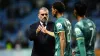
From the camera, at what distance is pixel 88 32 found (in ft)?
22.7

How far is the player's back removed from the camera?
6.90 meters

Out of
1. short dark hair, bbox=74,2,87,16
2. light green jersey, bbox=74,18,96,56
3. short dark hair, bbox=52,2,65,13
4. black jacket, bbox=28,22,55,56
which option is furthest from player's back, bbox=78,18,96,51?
black jacket, bbox=28,22,55,56

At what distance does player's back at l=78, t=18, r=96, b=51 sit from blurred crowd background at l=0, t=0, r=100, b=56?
9.83m

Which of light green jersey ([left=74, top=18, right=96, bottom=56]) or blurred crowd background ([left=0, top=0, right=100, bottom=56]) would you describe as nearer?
light green jersey ([left=74, top=18, right=96, bottom=56])

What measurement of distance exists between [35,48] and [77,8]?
6.56ft

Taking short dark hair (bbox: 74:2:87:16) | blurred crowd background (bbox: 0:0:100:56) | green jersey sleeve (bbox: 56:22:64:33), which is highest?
short dark hair (bbox: 74:2:87:16)

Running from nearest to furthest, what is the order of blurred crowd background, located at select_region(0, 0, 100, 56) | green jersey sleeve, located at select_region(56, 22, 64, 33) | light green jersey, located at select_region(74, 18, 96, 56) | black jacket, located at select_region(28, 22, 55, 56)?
light green jersey, located at select_region(74, 18, 96, 56), green jersey sleeve, located at select_region(56, 22, 64, 33), black jacket, located at select_region(28, 22, 55, 56), blurred crowd background, located at select_region(0, 0, 100, 56)

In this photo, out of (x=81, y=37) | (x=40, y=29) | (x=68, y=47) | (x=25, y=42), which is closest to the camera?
(x=81, y=37)

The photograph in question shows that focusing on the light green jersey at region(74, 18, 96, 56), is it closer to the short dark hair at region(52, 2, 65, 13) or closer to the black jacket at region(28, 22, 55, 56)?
the short dark hair at region(52, 2, 65, 13)

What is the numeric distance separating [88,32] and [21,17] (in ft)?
39.9

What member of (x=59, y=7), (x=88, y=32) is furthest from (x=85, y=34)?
(x=59, y=7)

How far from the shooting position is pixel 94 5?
59.4 feet

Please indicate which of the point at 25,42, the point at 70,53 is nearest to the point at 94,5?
the point at 25,42

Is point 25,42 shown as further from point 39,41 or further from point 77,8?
point 77,8
